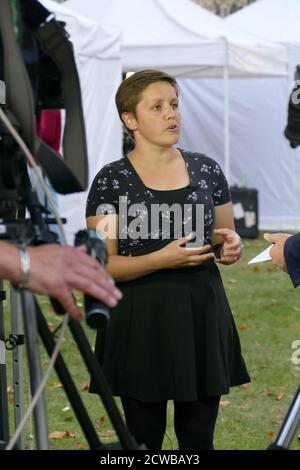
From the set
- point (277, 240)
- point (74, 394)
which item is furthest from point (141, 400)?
point (74, 394)

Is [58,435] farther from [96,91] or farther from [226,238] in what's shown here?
[96,91]

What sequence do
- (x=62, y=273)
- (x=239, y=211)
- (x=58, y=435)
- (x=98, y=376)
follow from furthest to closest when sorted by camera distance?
(x=239, y=211) < (x=58, y=435) < (x=98, y=376) < (x=62, y=273)

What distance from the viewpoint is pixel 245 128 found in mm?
16609

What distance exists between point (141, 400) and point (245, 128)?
13.4 m

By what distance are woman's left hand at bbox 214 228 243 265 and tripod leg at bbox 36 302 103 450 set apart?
3.93 ft

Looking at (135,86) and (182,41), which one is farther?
(182,41)

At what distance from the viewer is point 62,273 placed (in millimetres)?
2266

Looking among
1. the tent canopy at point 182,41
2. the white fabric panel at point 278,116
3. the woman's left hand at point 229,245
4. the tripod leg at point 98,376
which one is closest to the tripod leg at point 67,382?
the tripod leg at point 98,376

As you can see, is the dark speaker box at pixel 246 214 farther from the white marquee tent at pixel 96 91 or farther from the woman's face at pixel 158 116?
the woman's face at pixel 158 116

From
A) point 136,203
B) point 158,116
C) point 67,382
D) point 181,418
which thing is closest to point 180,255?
point 136,203

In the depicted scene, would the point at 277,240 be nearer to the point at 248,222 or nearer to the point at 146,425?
the point at 146,425

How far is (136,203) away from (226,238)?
0.38 metres

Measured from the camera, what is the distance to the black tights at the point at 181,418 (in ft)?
11.7

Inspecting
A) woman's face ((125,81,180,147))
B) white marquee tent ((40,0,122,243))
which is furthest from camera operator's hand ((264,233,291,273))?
white marquee tent ((40,0,122,243))
